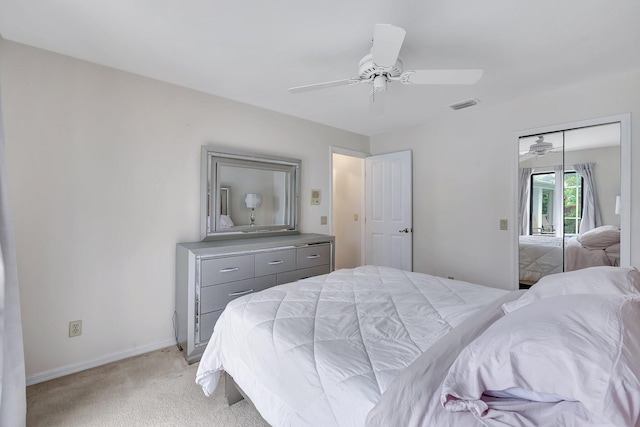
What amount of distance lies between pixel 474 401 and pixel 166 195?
8.69 feet

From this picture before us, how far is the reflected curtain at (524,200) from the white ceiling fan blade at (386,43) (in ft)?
7.22

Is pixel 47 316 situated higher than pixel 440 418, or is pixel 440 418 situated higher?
pixel 440 418

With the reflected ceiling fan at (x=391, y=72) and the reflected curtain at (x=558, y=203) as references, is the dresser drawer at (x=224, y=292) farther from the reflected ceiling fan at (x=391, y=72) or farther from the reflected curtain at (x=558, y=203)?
the reflected curtain at (x=558, y=203)

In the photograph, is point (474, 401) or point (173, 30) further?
point (173, 30)

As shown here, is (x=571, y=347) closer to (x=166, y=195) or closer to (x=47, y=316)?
(x=166, y=195)

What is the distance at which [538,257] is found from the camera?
2961 mm

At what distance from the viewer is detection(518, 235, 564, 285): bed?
2.85 metres

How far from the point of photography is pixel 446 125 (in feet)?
11.8

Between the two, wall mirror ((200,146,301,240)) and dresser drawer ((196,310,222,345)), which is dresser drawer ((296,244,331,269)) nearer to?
wall mirror ((200,146,301,240))

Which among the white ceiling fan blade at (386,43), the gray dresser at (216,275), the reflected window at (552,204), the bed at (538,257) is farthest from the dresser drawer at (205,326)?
the reflected window at (552,204)

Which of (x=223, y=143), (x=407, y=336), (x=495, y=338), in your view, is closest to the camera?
(x=495, y=338)

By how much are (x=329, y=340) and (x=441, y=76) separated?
1.70 metres

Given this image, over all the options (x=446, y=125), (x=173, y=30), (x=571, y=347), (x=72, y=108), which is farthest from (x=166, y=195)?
(x=446, y=125)

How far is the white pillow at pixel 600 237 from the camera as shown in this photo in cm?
252
